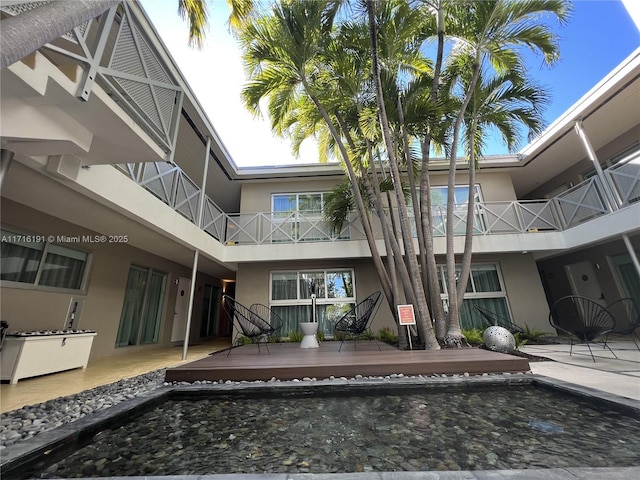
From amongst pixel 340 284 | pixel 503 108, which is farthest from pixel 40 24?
pixel 503 108

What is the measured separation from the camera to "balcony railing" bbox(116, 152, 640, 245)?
5846 mm

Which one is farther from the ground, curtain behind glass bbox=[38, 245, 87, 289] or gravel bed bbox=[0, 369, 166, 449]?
curtain behind glass bbox=[38, 245, 87, 289]

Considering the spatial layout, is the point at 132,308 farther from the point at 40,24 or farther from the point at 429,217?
the point at 429,217

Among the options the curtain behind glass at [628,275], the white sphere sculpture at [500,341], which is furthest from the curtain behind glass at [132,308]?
the curtain behind glass at [628,275]

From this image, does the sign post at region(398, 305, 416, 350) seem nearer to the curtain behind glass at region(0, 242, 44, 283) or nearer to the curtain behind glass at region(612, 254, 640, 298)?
the curtain behind glass at region(0, 242, 44, 283)

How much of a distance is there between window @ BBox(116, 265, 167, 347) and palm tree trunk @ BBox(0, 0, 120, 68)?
590 centimetres

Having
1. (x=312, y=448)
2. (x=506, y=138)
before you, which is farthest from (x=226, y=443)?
(x=506, y=138)

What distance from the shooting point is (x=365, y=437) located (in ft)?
6.31

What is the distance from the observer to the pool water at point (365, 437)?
155 cm

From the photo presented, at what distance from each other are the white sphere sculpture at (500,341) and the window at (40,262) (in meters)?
7.85

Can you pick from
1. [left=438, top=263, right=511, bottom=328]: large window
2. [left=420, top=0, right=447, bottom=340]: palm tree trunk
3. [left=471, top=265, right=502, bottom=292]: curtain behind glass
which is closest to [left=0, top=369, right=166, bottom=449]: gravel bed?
[left=420, top=0, right=447, bottom=340]: palm tree trunk

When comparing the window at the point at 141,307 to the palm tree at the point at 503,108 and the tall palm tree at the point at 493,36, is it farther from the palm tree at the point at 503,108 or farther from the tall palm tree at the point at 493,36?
the palm tree at the point at 503,108

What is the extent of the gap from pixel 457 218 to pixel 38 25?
26.5ft

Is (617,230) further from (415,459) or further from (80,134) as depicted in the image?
(80,134)
